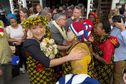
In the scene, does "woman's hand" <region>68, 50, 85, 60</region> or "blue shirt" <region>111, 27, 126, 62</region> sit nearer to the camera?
"woman's hand" <region>68, 50, 85, 60</region>

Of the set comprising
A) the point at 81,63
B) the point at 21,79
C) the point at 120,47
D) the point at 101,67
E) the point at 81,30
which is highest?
the point at 81,30

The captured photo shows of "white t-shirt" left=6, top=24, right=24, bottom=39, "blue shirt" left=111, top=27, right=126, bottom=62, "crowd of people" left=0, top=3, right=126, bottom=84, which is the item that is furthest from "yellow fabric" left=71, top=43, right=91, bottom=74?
A: "white t-shirt" left=6, top=24, right=24, bottom=39

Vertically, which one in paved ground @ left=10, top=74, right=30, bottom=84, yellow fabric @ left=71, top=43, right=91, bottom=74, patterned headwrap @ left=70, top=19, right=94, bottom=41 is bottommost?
paved ground @ left=10, top=74, right=30, bottom=84

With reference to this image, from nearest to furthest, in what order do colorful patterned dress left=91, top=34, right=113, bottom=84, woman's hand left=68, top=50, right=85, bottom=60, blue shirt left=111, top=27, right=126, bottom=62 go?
woman's hand left=68, top=50, right=85, bottom=60
colorful patterned dress left=91, top=34, right=113, bottom=84
blue shirt left=111, top=27, right=126, bottom=62

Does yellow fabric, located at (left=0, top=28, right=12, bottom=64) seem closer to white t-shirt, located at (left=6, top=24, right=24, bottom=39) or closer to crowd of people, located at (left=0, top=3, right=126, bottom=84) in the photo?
crowd of people, located at (left=0, top=3, right=126, bottom=84)

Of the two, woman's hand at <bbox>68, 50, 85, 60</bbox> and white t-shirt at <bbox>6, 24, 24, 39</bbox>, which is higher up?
woman's hand at <bbox>68, 50, 85, 60</bbox>

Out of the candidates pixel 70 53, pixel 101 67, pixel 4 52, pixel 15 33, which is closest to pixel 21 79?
pixel 15 33

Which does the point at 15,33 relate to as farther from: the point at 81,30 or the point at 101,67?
the point at 81,30

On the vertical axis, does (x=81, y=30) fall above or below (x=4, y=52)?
above

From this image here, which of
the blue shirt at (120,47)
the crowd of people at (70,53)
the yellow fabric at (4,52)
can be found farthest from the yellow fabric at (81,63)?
the yellow fabric at (4,52)

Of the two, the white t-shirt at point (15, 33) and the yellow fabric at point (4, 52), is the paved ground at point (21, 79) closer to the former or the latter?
the white t-shirt at point (15, 33)

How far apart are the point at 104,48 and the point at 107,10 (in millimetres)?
5525

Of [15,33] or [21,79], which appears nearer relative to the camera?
[15,33]

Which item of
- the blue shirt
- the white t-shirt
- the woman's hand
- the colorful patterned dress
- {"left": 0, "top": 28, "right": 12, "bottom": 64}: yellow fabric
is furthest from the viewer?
the white t-shirt
